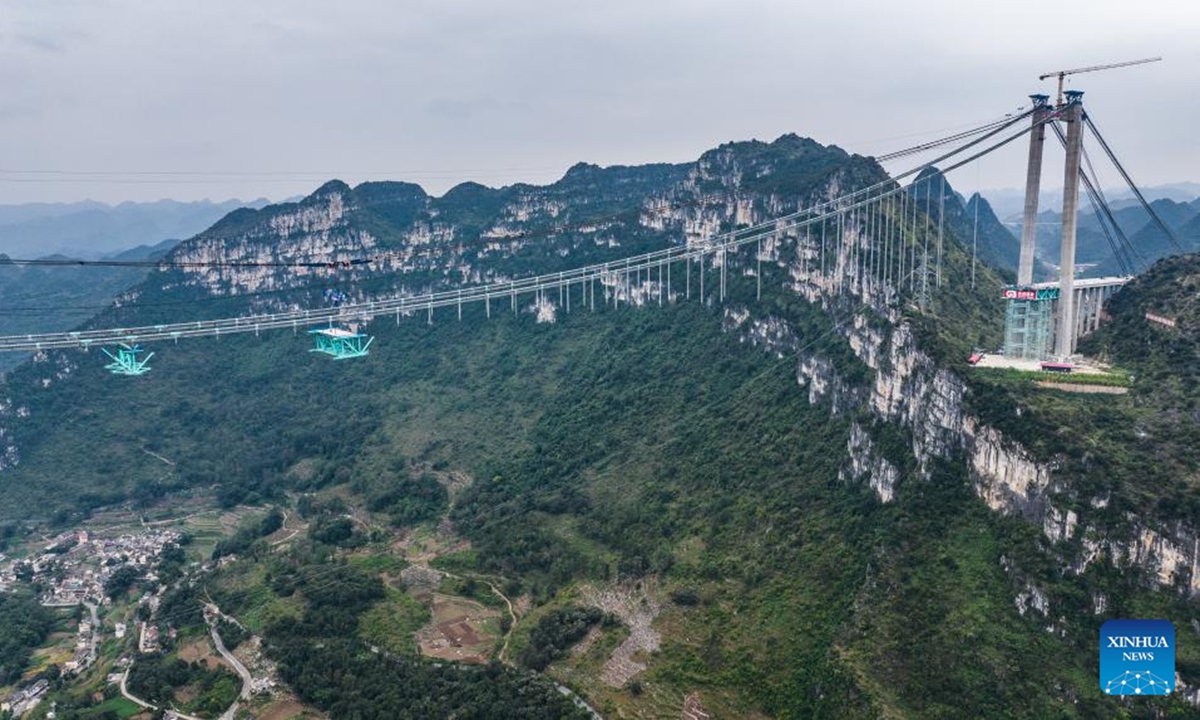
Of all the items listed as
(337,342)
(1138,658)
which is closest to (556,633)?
(337,342)

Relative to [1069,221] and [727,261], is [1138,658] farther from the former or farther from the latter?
[727,261]

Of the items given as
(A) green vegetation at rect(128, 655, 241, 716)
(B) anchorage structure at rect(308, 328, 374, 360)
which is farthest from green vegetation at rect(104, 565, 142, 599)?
(B) anchorage structure at rect(308, 328, 374, 360)

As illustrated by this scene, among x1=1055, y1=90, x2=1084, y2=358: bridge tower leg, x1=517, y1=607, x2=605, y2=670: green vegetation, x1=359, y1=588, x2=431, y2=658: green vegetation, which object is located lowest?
x1=359, y1=588, x2=431, y2=658: green vegetation

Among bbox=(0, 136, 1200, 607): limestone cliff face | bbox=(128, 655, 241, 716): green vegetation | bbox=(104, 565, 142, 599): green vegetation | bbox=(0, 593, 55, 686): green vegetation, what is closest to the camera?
bbox=(0, 136, 1200, 607): limestone cliff face

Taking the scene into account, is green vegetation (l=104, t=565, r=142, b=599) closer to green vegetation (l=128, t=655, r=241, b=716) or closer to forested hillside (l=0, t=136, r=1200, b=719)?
forested hillside (l=0, t=136, r=1200, b=719)

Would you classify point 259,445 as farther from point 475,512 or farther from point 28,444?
point 475,512

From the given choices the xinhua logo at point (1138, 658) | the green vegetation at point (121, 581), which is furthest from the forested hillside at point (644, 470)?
the green vegetation at point (121, 581)

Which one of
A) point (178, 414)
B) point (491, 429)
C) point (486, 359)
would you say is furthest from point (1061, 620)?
point (178, 414)
